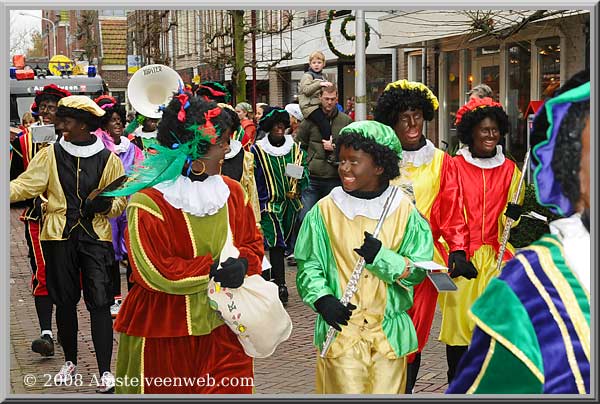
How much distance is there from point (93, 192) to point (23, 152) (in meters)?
1.59

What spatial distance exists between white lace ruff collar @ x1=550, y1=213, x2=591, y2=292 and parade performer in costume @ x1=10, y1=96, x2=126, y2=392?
13.4 ft

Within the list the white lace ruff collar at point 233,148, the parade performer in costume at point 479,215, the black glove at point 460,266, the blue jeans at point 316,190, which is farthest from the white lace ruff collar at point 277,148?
the black glove at point 460,266

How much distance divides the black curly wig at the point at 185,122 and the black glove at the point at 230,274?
0.56 m

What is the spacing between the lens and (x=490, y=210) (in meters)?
5.63

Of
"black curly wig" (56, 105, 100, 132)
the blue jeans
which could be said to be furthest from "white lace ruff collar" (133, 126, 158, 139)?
"black curly wig" (56, 105, 100, 132)

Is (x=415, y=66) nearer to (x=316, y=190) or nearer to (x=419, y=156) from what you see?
(x=316, y=190)

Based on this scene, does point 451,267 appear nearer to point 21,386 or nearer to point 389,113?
point 389,113

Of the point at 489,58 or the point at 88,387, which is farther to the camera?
the point at 489,58

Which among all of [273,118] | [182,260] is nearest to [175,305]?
[182,260]

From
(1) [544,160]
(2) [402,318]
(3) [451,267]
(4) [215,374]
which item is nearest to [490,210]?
(3) [451,267]

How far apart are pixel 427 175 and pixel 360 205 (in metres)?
1.31

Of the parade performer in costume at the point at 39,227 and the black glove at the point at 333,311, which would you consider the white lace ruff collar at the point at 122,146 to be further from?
the black glove at the point at 333,311

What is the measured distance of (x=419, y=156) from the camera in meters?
5.35

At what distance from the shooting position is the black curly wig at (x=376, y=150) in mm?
4203
